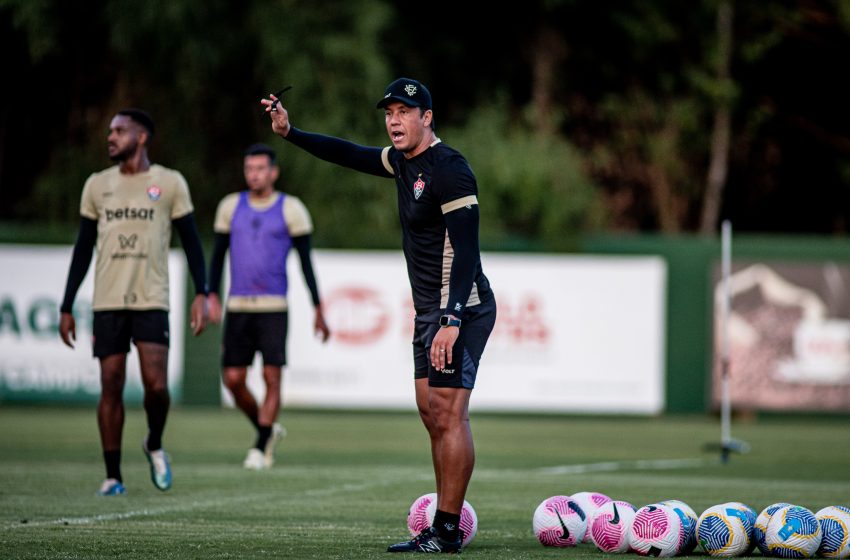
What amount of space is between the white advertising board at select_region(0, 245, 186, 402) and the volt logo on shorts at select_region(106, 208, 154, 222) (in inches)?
453

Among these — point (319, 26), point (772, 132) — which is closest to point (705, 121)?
→ point (772, 132)

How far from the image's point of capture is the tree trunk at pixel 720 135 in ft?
110

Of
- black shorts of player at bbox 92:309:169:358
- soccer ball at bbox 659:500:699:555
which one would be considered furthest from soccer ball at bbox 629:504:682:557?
black shorts of player at bbox 92:309:169:358

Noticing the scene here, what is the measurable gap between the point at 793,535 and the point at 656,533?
65 centimetres

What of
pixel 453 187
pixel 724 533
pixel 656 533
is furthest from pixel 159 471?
pixel 724 533

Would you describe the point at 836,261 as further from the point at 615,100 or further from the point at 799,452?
the point at 615,100

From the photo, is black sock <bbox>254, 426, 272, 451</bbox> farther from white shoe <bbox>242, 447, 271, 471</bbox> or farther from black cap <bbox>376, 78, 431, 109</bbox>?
black cap <bbox>376, 78, 431, 109</bbox>

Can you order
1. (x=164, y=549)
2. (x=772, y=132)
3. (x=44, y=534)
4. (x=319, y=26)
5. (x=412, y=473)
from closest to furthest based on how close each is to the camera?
1. (x=164, y=549)
2. (x=44, y=534)
3. (x=412, y=473)
4. (x=319, y=26)
5. (x=772, y=132)

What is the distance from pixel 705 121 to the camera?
3516 centimetres

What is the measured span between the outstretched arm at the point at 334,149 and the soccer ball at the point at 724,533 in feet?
7.97

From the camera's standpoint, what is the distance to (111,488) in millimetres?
10078

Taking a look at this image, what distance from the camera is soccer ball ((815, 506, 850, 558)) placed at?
733 centimetres

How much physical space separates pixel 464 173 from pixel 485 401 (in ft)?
48.4

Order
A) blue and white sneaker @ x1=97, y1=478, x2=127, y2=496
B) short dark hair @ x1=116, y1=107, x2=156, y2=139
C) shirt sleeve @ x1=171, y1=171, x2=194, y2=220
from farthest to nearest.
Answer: shirt sleeve @ x1=171, y1=171, x2=194, y2=220 → short dark hair @ x1=116, y1=107, x2=156, y2=139 → blue and white sneaker @ x1=97, y1=478, x2=127, y2=496
